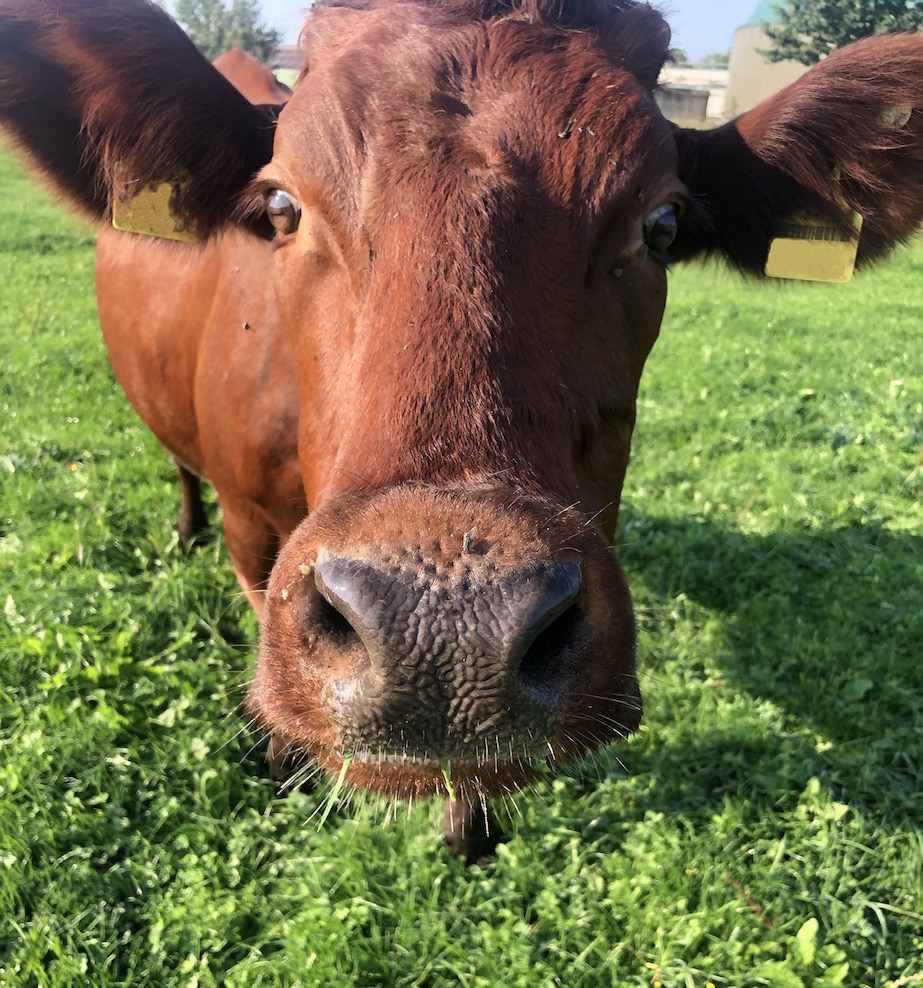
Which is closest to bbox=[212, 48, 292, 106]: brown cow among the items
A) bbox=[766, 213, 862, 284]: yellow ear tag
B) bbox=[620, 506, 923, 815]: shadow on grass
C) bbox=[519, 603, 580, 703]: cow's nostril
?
bbox=[766, 213, 862, 284]: yellow ear tag

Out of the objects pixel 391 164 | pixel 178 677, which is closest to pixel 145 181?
pixel 391 164

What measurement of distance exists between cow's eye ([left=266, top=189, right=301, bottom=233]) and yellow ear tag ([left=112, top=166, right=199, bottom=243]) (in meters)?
0.72

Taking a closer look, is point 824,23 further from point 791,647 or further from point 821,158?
point 821,158

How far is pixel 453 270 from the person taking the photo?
1.65 metres

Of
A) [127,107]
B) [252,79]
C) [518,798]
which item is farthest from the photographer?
[252,79]

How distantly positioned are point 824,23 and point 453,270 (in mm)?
32578

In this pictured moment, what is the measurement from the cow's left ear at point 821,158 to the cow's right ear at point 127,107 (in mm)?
1507

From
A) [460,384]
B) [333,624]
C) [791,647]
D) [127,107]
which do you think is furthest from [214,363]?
[791,647]

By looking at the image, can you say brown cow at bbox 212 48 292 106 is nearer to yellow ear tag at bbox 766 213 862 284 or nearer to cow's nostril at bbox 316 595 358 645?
yellow ear tag at bbox 766 213 862 284

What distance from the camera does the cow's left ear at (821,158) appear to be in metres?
2.42

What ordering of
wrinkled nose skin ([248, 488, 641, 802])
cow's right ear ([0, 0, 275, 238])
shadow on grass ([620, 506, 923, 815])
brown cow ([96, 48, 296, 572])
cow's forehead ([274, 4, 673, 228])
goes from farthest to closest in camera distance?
shadow on grass ([620, 506, 923, 815])
brown cow ([96, 48, 296, 572])
cow's right ear ([0, 0, 275, 238])
cow's forehead ([274, 4, 673, 228])
wrinkled nose skin ([248, 488, 641, 802])

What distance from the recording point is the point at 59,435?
18.6 feet

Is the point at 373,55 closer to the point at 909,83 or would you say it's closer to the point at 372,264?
the point at 372,264

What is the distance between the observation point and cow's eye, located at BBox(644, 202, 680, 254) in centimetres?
210
